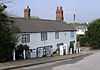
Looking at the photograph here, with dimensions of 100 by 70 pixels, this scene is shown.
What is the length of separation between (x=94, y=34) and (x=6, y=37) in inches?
1569

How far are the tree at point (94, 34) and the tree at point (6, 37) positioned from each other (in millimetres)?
37499

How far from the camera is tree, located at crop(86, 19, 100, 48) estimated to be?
6562 centimetres

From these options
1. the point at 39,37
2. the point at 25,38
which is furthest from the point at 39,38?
the point at 25,38

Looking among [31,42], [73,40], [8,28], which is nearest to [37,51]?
[31,42]

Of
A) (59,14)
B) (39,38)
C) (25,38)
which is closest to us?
(25,38)

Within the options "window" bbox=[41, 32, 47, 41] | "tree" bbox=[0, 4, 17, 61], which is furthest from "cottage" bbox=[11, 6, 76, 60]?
"tree" bbox=[0, 4, 17, 61]

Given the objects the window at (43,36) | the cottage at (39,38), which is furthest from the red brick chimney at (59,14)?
the window at (43,36)

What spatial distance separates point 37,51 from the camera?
137ft

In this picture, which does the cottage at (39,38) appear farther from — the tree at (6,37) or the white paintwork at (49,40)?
the tree at (6,37)

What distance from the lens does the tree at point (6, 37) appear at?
2890 centimetres

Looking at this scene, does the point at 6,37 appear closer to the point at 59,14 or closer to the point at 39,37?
the point at 39,37

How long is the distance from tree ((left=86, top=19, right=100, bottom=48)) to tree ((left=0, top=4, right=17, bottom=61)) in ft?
123

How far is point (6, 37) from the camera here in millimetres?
29047

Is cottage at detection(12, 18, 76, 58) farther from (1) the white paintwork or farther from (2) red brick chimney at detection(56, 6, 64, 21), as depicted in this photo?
(2) red brick chimney at detection(56, 6, 64, 21)
